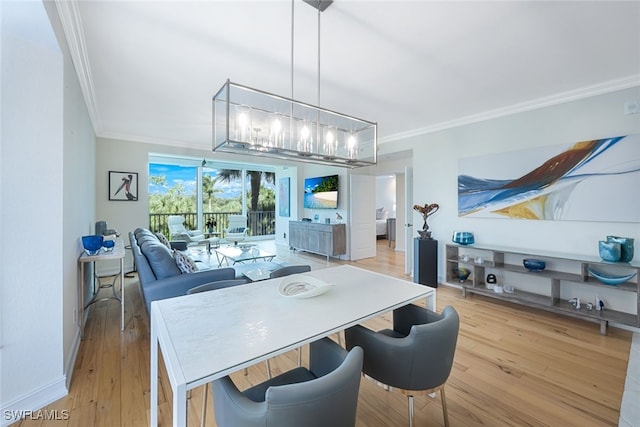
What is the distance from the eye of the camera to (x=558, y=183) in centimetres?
326

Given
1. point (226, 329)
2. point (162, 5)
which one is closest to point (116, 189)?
point (162, 5)

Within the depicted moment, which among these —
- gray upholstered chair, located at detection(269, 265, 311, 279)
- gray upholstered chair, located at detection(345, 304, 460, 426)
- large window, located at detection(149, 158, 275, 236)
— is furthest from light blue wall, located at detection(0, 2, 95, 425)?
large window, located at detection(149, 158, 275, 236)

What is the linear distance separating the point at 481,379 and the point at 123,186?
20.1 feet

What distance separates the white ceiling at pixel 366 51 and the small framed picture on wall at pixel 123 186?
1765 millimetres

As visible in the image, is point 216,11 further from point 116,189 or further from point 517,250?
point 116,189

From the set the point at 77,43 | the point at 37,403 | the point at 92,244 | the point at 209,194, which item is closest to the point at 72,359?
the point at 37,403

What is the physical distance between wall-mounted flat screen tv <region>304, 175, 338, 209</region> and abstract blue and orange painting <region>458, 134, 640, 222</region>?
296cm

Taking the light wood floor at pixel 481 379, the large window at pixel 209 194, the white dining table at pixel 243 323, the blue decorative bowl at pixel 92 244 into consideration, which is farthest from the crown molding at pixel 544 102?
the large window at pixel 209 194

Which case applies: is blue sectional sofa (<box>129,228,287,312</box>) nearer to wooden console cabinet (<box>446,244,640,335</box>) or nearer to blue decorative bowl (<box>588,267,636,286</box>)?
wooden console cabinet (<box>446,244,640,335</box>)

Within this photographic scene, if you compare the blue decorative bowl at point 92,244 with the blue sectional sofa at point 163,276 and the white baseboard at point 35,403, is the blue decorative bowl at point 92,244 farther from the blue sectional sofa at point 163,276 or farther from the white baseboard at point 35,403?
the white baseboard at point 35,403

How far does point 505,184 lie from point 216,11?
3.85 m

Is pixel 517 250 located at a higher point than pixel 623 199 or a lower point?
lower

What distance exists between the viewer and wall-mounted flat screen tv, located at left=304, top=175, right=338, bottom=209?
6.48 m

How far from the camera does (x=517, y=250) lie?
3.43m
